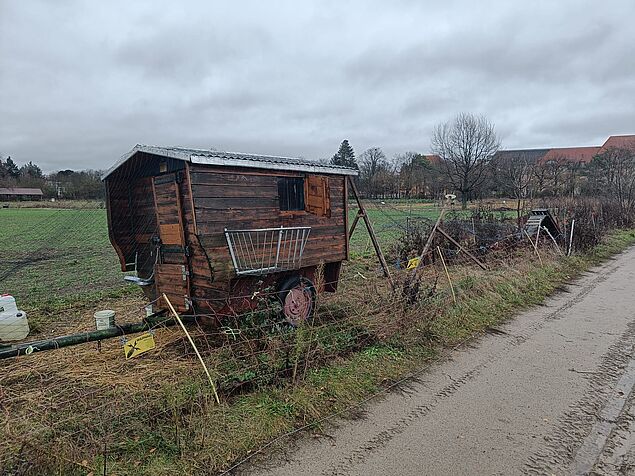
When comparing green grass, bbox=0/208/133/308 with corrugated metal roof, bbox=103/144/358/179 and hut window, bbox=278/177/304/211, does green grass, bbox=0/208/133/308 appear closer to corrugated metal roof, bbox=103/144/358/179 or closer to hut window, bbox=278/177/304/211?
corrugated metal roof, bbox=103/144/358/179

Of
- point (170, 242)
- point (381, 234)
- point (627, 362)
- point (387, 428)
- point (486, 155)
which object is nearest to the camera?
point (387, 428)

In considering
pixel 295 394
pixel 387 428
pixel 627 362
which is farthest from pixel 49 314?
pixel 627 362

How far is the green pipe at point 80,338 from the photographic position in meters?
3.81

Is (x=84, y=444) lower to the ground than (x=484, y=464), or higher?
higher

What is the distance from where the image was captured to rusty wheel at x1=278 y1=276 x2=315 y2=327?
6020mm

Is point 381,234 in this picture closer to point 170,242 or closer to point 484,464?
point 170,242

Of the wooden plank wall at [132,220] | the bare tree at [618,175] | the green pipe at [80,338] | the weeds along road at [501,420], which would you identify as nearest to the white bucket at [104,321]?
the green pipe at [80,338]

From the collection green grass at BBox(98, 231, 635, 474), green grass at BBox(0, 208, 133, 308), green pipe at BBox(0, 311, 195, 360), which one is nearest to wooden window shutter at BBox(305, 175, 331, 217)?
green grass at BBox(98, 231, 635, 474)

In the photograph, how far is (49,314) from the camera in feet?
22.5

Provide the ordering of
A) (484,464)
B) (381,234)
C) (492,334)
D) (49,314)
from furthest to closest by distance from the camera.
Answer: (381,234) < (49,314) < (492,334) < (484,464)

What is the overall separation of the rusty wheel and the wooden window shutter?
1092mm

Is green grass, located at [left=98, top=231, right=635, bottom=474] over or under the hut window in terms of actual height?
under

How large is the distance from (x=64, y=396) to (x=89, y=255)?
11.7 m

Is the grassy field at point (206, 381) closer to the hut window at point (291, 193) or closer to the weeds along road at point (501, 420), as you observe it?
the weeds along road at point (501, 420)
